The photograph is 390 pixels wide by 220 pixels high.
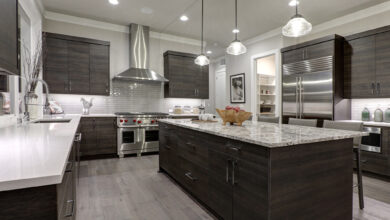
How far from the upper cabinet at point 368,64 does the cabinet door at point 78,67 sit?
17.1 feet

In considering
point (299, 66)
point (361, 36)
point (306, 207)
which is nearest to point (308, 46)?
point (299, 66)

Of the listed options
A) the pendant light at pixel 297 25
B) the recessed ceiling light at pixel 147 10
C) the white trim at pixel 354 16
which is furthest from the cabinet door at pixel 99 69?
the white trim at pixel 354 16

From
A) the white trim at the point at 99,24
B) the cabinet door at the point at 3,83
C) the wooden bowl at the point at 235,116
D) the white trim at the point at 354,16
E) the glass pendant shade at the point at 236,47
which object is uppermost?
the white trim at the point at 99,24

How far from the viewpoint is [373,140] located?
11.2 ft

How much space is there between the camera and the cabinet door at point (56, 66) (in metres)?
4.18

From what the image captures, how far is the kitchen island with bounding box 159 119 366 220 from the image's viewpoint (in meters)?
1.45

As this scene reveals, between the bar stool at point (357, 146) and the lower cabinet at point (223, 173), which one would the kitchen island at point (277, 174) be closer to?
the lower cabinet at point (223, 173)

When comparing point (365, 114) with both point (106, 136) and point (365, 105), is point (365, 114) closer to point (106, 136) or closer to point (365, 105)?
point (365, 105)

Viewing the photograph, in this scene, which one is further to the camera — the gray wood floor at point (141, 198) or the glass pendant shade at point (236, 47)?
the glass pendant shade at point (236, 47)

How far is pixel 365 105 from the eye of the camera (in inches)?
161

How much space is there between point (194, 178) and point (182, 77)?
354cm

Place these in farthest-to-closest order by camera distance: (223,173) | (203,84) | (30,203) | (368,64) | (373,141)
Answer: (203,84), (368,64), (373,141), (223,173), (30,203)

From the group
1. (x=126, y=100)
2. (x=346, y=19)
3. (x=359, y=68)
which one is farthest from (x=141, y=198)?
(x=346, y=19)

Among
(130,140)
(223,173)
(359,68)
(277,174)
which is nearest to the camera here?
(277,174)
